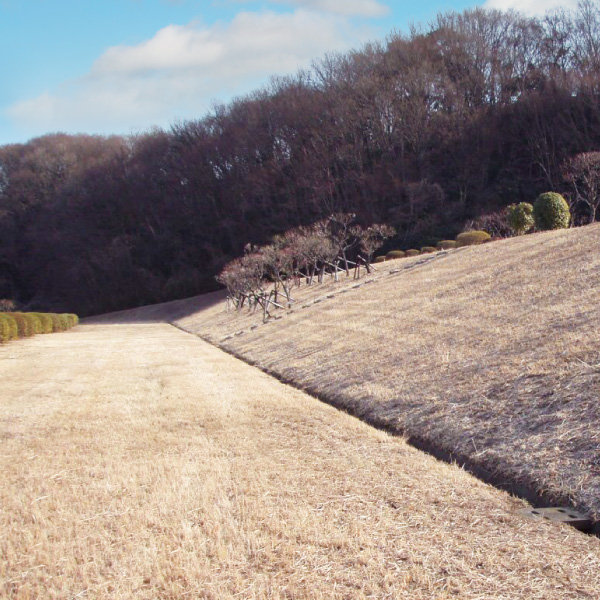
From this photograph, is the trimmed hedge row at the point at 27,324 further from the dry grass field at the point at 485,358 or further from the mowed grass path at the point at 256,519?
the mowed grass path at the point at 256,519

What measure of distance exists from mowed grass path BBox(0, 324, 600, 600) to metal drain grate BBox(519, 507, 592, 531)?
13cm

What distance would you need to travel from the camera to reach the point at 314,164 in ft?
184

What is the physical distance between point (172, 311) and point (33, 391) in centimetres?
3854

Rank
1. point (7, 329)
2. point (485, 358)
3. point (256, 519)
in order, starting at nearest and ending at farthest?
1. point (256, 519)
2. point (485, 358)
3. point (7, 329)

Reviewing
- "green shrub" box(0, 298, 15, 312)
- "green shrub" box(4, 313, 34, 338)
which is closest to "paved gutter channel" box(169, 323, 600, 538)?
"green shrub" box(4, 313, 34, 338)

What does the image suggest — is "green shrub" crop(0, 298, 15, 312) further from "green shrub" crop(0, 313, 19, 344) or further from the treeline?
"green shrub" crop(0, 313, 19, 344)

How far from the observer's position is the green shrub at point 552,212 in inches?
989

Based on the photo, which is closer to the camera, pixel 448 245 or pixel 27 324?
pixel 27 324

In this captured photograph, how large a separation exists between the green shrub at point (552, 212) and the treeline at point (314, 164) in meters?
9.56

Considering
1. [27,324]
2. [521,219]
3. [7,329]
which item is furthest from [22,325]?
[521,219]

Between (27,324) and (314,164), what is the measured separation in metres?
32.2

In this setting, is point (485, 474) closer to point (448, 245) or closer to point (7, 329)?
point (7, 329)

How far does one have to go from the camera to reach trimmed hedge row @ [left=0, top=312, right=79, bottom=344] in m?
25.7

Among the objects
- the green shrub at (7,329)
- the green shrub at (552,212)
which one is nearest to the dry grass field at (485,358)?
the green shrub at (552,212)
